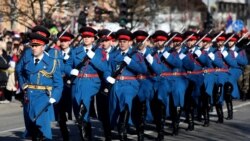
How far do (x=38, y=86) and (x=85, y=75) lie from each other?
2.21m

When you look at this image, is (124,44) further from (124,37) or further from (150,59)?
(150,59)

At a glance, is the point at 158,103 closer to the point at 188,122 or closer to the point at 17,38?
the point at 188,122

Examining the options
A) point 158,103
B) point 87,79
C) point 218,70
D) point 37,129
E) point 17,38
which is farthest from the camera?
point 17,38

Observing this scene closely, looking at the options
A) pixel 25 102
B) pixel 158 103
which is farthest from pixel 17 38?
pixel 25 102

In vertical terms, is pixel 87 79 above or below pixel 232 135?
above

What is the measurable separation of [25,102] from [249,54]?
49.8ft

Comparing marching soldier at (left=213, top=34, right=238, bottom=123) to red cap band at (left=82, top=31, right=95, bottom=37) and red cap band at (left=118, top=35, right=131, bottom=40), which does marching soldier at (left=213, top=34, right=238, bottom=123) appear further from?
red cap band at (left=82, top=31, right=95, bottom=37)

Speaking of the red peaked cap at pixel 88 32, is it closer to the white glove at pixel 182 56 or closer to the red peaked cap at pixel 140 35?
the red peaked cap at pixel 140 35

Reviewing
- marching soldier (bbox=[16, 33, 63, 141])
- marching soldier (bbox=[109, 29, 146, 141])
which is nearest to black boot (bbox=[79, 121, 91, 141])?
marching soldier (bbox=[109, 29, 146, 141])

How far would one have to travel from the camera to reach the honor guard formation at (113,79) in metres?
11.0

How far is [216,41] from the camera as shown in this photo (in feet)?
59.0

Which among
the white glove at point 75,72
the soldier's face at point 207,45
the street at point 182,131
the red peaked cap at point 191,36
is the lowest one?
the street at point 182,131

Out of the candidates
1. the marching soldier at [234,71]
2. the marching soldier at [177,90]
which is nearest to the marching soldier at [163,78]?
the marching soldier at [177,90]

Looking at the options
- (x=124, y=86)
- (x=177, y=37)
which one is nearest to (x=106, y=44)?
(x=124, y=86)
